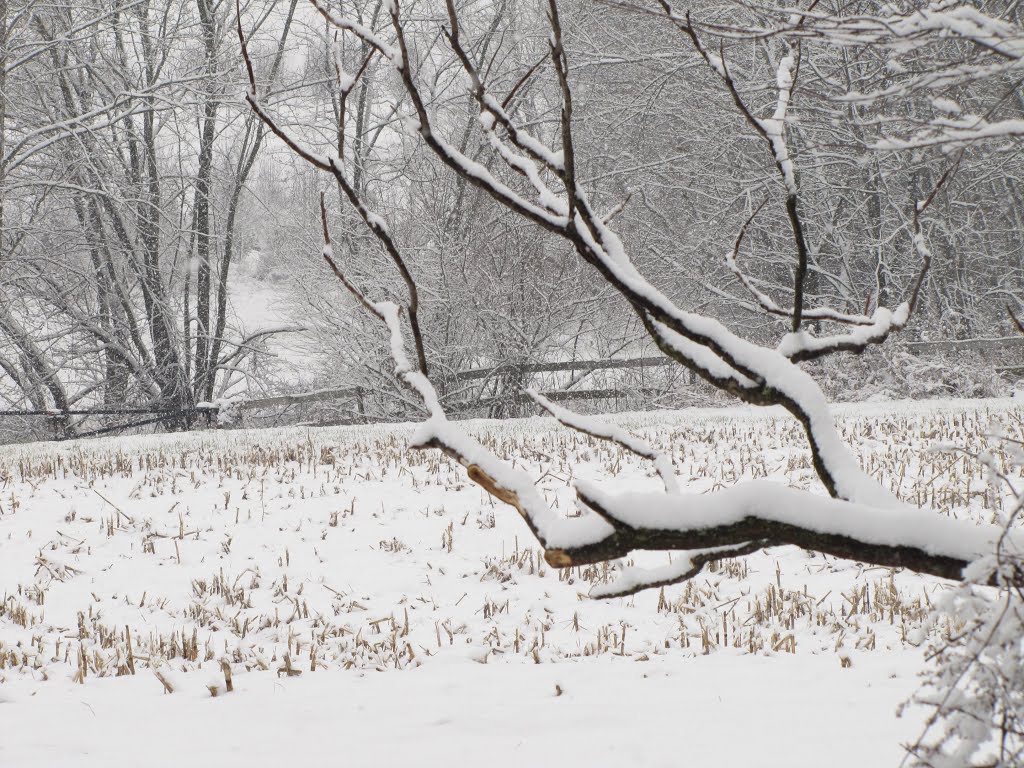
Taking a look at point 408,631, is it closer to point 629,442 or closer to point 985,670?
point 629,442

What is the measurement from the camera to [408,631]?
4406mm

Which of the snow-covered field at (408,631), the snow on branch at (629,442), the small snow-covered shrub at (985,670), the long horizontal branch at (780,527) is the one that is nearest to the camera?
the small snow-covered shrub at (985,670)

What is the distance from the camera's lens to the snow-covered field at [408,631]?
9.50 feet

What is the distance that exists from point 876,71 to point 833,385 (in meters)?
5.68

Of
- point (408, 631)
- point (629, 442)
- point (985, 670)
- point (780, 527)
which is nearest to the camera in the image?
point (985, 670)

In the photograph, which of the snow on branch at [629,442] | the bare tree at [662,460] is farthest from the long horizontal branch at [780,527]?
the snow on branch at [629,442]

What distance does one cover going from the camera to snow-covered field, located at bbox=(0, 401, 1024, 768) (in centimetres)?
289

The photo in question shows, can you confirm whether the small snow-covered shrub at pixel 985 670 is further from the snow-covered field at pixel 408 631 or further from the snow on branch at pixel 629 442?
the snow-covered field at pixel 408 631

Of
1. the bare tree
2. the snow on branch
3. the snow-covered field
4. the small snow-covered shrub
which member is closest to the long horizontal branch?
the bare tree

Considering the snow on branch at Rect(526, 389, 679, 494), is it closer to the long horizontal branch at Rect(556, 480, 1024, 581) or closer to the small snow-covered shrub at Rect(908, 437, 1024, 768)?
the long horizontal branch at Rect(556, 480, 1024, 581)

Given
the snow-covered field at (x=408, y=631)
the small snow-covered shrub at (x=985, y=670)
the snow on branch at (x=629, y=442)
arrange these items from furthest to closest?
the snow-covered field at (x=408, y=631) → the snow on branch at (x=629, y=442) → the small snow-covered shrub at (x=985, y=670)

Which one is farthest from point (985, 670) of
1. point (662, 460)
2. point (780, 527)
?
point (662, 460)

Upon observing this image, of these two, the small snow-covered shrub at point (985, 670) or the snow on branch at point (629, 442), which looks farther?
the snow on branch at point (629, 442)

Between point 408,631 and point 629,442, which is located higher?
point 629,442
